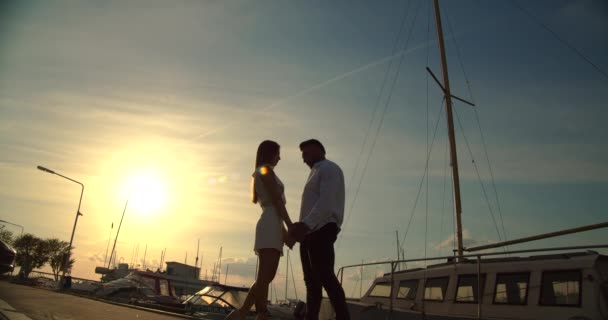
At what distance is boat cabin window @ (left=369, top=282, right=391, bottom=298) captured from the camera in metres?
11.3

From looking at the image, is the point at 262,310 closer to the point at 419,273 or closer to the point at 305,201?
the point at 305,201

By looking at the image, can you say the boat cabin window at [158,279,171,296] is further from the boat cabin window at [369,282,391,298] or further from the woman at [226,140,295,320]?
the woman at [226,140,295,320]

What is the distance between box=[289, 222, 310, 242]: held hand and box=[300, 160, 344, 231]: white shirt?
0.05 meters

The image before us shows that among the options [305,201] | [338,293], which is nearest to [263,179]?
[305,201]

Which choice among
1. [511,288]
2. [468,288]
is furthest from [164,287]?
A: [511,288]

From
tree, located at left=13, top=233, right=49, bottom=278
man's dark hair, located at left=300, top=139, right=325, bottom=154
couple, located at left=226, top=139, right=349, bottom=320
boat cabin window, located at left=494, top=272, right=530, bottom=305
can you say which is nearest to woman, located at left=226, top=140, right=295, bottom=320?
couple, located at left=226, top=139, right=349, bottom=320

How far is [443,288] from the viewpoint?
9234 millimetres

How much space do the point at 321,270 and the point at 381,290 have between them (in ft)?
27.5

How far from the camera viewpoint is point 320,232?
13.1 ft

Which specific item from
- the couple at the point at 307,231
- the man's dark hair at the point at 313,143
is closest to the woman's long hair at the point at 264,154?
the couple at the point at 307,231

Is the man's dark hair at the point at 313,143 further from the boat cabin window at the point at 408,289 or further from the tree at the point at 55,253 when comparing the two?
the tree at the point at 55,253

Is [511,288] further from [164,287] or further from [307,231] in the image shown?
[164,287]

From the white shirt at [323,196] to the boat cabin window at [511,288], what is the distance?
18.4ft

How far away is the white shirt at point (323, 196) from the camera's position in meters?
4.02
